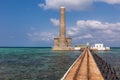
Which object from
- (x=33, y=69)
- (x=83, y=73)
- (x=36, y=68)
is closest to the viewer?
(x=83, y=73)

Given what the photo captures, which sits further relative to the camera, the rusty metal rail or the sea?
the sea

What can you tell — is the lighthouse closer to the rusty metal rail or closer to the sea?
the sea

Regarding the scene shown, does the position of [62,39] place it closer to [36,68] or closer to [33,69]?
[36,68]

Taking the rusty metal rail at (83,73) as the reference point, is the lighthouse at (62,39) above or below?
above

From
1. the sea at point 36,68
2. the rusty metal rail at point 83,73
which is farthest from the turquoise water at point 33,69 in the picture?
the rusty metal rail at point 83,73

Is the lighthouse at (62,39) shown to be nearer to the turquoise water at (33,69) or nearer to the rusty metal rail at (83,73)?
the turquoise water at (33,69)

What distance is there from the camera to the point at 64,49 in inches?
7023

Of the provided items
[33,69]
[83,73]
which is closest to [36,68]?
[33,69]

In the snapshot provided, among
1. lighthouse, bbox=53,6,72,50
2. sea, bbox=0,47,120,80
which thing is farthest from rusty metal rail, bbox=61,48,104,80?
lighthouse, bbox=53,6,72,50

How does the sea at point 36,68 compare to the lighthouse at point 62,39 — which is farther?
the lighthouse at point 62,39

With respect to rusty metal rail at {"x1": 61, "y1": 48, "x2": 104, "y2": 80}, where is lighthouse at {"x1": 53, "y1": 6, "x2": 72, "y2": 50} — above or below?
above

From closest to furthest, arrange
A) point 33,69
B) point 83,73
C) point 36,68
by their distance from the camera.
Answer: point 83,73
point 33,69
point 36,68

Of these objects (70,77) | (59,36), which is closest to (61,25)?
(59,36)

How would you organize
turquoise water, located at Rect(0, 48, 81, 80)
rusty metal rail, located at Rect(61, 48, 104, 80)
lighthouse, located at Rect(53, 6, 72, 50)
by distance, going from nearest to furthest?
rusty metal rail, located at Rect(61, 48, 104, 80) < turquoise water, located at Rect(0, 48, 81, 80) < lighthouse, located at Rect(53, 6, 72, 50)
